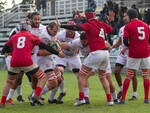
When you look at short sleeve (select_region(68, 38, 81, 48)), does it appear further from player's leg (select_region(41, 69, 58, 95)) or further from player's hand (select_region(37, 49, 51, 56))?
player's leg (select_region(41, 69, 58, 95))

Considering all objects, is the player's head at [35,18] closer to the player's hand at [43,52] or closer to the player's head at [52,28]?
the player's head at [52,28]

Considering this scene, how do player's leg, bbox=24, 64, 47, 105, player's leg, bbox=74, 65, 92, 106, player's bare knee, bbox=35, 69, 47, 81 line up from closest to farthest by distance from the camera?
player's leg, bbox=24, 64, 47, 105 → player's bare knee, bbox=35, 69, 47, 81 → player's leg, bbox=74, 65, 92, 106

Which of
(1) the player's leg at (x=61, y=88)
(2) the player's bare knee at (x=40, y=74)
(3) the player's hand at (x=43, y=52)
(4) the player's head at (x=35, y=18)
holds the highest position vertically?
(4) the player's head at (x=35, y=18)

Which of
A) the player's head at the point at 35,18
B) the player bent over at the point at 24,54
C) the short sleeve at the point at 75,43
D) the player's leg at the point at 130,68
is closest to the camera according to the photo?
the player bent over at the point at 24,54

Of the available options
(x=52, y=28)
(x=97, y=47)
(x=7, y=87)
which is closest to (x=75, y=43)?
(x=52, y=28)

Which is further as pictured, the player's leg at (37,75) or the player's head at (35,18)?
the player's head at (35,18)

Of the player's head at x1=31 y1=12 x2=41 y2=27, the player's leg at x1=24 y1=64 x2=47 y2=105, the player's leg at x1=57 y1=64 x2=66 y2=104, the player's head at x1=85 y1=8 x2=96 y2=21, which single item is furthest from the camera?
the player's leg at x1=57 y1=64 x2=66 y2=104

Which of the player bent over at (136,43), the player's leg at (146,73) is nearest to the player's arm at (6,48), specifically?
the player bent over at (136,43)

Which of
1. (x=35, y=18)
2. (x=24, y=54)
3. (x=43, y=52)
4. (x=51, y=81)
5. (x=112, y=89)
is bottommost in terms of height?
(x=112, y=89)

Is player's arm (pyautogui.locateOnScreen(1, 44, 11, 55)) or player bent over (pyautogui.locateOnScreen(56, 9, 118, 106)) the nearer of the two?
player's arm (pyautogui.locateOnScreen(1, 44, 11, 55))

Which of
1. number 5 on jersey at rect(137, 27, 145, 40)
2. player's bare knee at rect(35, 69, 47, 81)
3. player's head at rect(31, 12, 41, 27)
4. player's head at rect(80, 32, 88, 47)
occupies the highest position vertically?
player's head at rect(31, 12, 41, 27)

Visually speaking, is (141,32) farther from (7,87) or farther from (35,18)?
(7,87)

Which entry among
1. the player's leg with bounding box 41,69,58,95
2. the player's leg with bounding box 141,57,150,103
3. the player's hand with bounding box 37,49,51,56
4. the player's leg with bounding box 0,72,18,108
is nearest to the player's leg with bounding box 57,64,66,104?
the player's leg with bounding box 41,69,58,95

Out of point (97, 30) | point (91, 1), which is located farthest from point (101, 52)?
point (91, 1)
